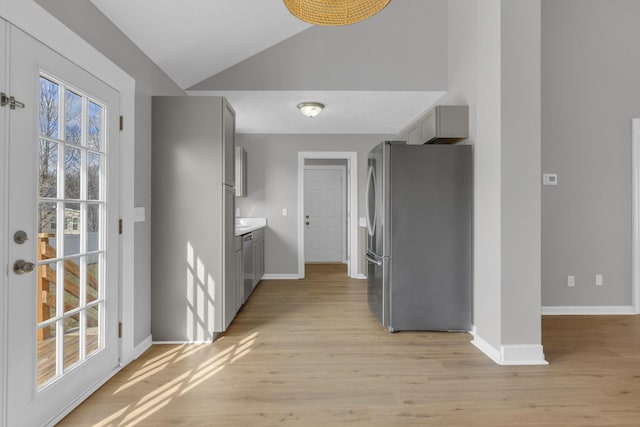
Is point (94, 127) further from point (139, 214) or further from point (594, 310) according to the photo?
point (594, 310)

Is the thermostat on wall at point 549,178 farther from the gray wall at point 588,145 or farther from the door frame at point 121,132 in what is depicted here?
the door frame at point 121,132

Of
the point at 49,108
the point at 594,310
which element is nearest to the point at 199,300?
the point at 49,108

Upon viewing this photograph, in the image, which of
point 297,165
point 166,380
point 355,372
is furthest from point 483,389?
point 297,165

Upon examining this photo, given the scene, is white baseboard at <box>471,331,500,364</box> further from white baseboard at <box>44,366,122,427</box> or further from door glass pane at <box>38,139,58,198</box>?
door glass pane at <box>38,139,58,198</box>

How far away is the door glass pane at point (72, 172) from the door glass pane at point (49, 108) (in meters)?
0.14

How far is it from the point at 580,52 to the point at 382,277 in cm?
318

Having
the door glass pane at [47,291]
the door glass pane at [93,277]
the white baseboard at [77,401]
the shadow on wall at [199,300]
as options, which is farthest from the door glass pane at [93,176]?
the white baseboard at [77,401]

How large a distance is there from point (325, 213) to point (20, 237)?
605 cm

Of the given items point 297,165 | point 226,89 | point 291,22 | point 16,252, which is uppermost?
point 291,22

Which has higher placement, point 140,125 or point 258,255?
point 140,125

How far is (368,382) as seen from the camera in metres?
2.16

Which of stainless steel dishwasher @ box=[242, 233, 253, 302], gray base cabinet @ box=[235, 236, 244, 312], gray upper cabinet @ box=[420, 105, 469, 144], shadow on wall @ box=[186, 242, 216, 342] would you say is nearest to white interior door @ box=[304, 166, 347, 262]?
stainless steel dishwasher @ box=[242, 233, 253, 302]

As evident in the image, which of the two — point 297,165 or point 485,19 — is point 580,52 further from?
point 297,165

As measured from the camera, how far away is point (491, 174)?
2.60m
